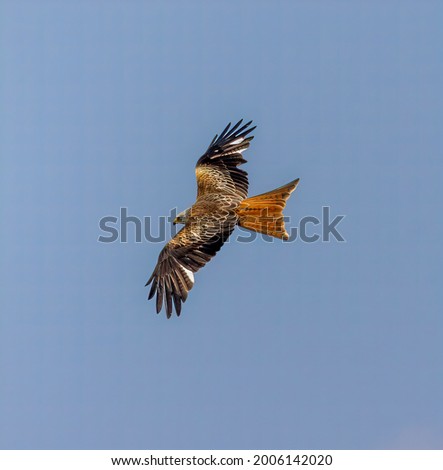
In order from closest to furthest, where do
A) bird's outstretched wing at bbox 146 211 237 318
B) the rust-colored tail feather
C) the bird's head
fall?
bird's outstretched wing at bbox 146 211 237 318 < the rust-colored tail feather < the bird's head

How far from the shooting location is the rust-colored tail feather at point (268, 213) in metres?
12.5

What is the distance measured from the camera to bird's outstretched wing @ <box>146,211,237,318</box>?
1218 cm

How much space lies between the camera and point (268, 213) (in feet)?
41.2

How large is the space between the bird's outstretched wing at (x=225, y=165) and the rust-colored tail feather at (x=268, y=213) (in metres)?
1.06

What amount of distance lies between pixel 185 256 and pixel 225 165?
9.16 ft

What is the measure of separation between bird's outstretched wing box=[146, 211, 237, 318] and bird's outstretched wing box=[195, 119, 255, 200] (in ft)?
4.30

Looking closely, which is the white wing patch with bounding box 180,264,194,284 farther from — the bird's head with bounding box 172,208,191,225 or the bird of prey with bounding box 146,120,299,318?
the bird's head with bounding box 172,208,191,225

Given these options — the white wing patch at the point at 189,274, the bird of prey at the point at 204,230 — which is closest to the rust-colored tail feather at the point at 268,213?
the bird of prey at the point at 204,230

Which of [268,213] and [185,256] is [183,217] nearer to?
[185,256]

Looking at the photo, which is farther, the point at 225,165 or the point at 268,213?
the point at 225,165

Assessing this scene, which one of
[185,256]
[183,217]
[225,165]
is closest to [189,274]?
[185,256]

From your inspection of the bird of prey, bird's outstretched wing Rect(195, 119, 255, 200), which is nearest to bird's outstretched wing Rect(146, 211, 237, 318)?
the bird of prey

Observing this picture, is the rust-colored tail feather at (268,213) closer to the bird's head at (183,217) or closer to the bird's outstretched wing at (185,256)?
the bird's outstretched wing at (185,256)
